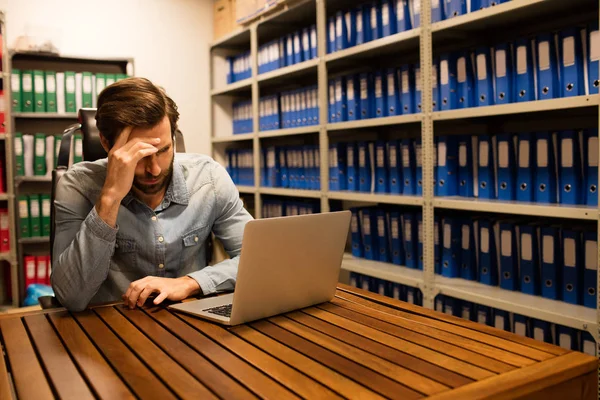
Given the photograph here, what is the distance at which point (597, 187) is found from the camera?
2.00m

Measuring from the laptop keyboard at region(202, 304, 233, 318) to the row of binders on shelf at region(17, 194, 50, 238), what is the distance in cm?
288

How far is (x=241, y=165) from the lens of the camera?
426 cm

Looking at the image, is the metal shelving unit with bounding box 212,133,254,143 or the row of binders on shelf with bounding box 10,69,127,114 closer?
the row of binders on shelf with bounding box 10,69,127,114

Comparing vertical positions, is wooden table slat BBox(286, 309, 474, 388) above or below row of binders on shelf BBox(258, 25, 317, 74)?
below

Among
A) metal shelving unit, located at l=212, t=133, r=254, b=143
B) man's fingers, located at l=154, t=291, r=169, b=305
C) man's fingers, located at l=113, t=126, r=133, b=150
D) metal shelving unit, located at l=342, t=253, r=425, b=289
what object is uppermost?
metal shelving unit, located at l=212, t=133, r=254, b=143

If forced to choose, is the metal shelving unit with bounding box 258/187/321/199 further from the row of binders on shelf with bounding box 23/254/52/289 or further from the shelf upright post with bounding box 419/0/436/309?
the row of binders on shelf with bounding box 23/254/52/289

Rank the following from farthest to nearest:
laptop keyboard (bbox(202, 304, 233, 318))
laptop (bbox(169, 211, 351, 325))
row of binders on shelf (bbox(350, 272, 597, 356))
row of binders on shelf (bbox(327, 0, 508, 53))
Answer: row of binders on shelf (bbox(327, 0, 508, 53)) → row of binders on shelf (bbox(350, 272, 597, 356)) → laptop keyboard (bbox(202, 304, 233, 318)) → laptop (bbox(169, 211, 351, 325))

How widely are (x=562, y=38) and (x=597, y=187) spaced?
57 centimetres

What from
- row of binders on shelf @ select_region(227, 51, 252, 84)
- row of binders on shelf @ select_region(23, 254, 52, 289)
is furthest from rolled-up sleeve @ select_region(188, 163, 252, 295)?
row of binders on shelf @ select_region(227, 51, 252, 84)

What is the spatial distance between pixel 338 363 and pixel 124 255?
0.80 m

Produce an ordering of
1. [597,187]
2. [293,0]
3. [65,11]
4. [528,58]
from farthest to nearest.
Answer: [65,11] → [293,0] → [528,58] → [597,187]

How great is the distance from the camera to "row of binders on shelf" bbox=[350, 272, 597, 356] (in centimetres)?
215

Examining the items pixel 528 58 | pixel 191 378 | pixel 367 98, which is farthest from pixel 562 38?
pixel 191 378

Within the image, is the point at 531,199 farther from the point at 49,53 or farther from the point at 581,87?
the point at 49,53
